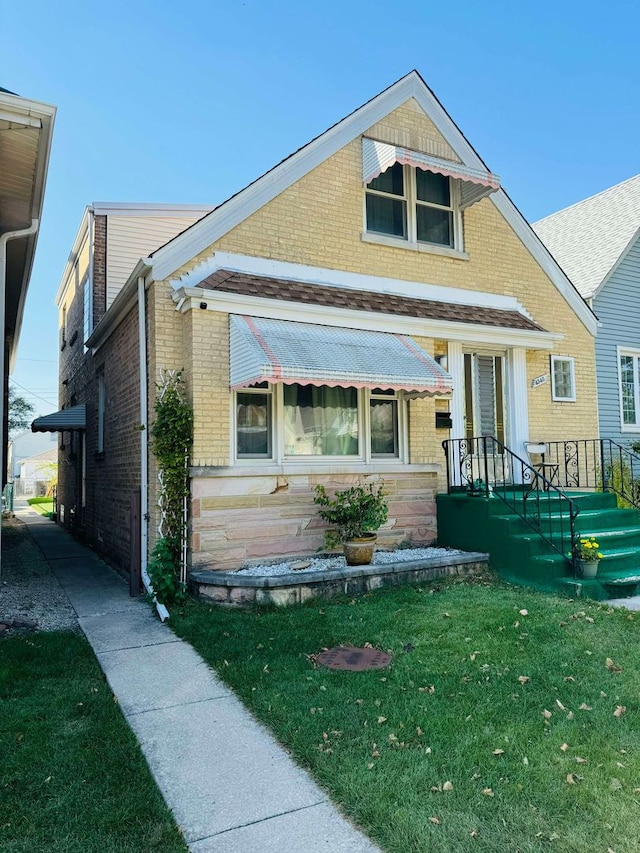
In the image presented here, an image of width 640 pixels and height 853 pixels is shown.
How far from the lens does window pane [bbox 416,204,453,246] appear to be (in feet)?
37.1

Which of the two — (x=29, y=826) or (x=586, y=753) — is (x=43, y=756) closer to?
(x=29, y=826)

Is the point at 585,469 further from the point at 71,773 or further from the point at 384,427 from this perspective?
the point at 71,773

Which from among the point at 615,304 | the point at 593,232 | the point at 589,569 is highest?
the point at 593,232

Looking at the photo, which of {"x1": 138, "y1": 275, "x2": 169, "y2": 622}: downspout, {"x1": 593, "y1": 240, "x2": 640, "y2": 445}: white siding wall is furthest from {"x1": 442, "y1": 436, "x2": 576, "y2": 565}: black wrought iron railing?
{"x1": 138, "y1": 275, "x2": 169, "y2": 622}: downspout

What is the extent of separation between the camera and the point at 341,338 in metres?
9.29

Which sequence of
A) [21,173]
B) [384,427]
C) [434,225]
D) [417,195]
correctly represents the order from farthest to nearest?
1. [434,225]
2. [417,195]
3. [384,427]
4. [21,173]

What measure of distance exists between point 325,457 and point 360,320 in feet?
7.74

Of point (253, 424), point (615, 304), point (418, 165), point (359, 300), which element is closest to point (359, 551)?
point (253, 424)

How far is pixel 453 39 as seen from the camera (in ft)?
44.5

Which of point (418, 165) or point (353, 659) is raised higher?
point (418, 165)

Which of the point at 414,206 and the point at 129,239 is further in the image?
the point at 129,239

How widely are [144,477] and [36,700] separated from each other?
439 cm

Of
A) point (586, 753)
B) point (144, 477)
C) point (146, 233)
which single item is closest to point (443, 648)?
point (586, 753)

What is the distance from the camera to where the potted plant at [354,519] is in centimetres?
860
